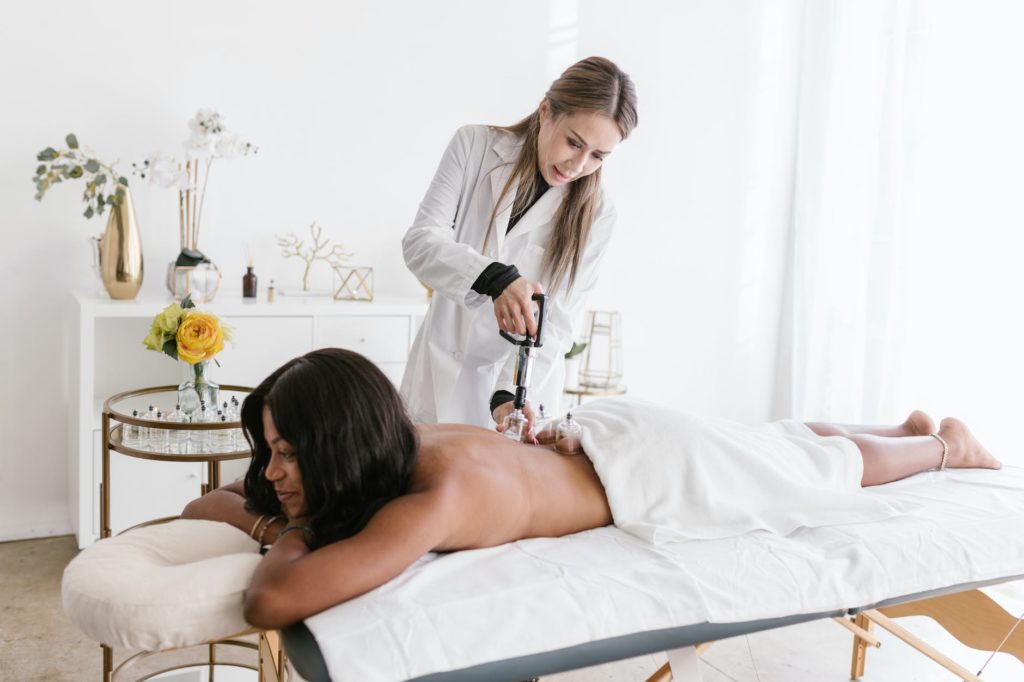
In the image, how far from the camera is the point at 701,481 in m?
1.59

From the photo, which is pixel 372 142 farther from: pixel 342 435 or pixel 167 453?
pixel 342 435

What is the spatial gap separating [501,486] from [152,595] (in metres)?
0.53

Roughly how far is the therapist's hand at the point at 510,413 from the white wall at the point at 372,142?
1686mm

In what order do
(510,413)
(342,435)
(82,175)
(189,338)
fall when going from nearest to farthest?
(342,435) → (510,413) → (189,338) → (82,175)

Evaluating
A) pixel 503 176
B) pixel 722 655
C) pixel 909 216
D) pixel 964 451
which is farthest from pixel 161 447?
pixel 909 216

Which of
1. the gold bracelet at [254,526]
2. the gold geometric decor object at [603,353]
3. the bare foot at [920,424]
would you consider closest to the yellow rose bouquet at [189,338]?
the gold bracelet at [254,526]

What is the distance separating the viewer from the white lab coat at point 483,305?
76.7 inches

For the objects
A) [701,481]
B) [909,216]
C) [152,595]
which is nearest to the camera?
[152,595]

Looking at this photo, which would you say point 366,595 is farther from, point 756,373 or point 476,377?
point 756,373

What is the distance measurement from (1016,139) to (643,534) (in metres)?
2.42

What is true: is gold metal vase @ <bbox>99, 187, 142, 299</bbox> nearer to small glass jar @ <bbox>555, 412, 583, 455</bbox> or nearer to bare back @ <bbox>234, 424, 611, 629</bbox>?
bare back @ <bbox>234, 424, 611, 629</bbox>

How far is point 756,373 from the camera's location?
4309 millimetres

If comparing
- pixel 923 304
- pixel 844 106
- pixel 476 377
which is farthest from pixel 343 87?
pixel 923 304

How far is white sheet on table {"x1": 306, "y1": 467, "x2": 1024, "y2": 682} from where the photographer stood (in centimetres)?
114
